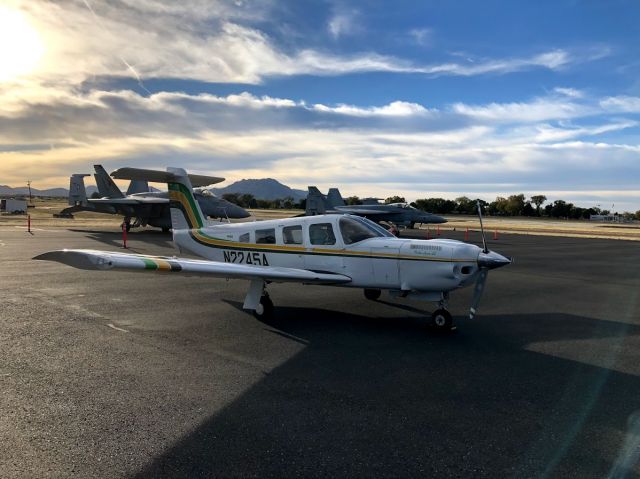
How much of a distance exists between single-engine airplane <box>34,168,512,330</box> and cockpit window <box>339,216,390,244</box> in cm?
2

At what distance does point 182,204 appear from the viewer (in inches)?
468

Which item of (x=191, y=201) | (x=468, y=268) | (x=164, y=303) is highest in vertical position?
(x=191, y=201)

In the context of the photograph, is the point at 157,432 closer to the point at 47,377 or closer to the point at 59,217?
the point at 47,377

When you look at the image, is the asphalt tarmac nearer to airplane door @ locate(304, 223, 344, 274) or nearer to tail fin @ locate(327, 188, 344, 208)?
airplane door @ locate(304, 223, 344, 274)

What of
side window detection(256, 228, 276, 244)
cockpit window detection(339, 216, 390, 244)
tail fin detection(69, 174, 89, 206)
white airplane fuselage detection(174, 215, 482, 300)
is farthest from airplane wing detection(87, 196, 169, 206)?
cockpit window detection(339, 216, 390, 244)

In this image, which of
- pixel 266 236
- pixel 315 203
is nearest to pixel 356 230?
pixel 266 236

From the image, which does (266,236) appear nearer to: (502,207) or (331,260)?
(331,260)

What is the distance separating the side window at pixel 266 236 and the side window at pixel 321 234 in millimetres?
947

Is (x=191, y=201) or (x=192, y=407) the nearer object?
(x=192, y=407)

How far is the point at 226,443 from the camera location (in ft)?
13.4

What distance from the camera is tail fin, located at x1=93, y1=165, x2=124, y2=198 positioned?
36884 mm

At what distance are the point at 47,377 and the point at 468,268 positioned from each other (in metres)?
6.50

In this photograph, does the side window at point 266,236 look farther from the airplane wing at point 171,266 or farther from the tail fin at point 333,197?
the tail fin at point 333,197

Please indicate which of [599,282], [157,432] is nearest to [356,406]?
[157,432]
